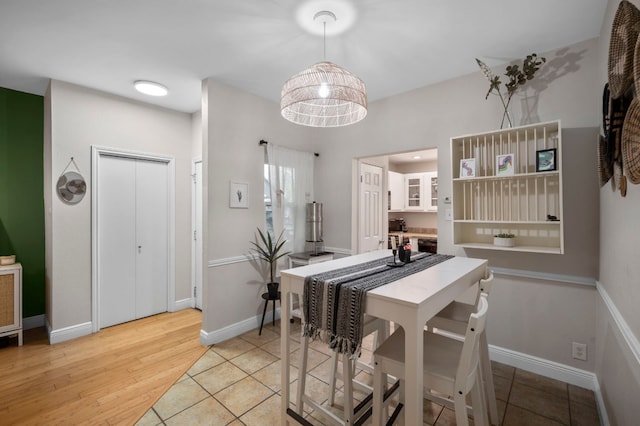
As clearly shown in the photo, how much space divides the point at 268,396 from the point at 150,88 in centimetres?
321

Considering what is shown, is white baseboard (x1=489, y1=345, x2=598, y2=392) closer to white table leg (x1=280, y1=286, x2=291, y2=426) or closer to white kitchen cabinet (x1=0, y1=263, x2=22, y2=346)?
white table leg (x1=280, y1=286, x2=291, y2=426)

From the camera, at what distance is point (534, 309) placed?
2484 millimetres

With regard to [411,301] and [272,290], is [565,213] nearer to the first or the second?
[411,301]

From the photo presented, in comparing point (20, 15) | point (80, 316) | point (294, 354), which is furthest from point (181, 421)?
point (20, 15)

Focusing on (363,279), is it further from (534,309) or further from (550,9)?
(550,9)

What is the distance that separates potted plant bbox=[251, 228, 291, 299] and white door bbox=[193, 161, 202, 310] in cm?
107

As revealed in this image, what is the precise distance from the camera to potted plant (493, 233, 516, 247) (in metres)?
2.46

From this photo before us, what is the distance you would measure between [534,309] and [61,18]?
13.9 ft

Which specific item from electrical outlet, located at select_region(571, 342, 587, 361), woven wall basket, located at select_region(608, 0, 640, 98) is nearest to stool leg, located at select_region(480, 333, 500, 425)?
electrical outlet, located at select_region(571, 342, 587, 361)

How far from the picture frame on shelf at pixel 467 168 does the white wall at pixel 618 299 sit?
860mm

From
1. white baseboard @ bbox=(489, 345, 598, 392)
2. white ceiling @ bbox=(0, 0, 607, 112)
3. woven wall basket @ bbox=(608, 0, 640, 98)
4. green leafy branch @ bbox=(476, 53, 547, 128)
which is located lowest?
white baseboard @ bbox=(489, 345, 598, 392)

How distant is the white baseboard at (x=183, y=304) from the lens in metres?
3.93

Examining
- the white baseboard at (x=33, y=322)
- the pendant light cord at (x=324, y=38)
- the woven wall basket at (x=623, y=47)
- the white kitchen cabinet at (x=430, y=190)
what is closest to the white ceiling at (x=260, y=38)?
the pendant light cord at (x=324, y=38)

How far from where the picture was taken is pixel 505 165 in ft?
7.93
